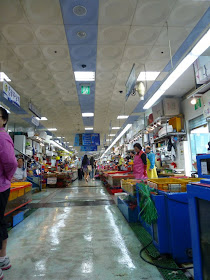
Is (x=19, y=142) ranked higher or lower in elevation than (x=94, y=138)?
lower

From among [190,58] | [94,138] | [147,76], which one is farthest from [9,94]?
[94,138]

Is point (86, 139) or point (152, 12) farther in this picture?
point (86, 139)

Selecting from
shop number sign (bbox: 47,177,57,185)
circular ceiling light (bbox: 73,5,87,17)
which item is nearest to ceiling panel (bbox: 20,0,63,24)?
circular ceiling light (bbox: 73,5,87,17)

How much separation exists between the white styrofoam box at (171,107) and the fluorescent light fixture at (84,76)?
334cm

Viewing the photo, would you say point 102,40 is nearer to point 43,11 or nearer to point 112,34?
point 112,34

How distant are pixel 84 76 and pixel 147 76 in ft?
7.37

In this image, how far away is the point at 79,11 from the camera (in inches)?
154

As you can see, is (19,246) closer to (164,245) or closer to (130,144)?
(164,245)

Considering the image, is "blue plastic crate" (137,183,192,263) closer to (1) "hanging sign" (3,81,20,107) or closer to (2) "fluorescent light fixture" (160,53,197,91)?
(2) "fluorescent light fixture" (160,53,197,91)

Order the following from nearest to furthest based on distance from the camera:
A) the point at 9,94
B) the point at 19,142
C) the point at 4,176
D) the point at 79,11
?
the point at 4,176 < the point at 79,11 < the point at 9,94 < the point at 19,142

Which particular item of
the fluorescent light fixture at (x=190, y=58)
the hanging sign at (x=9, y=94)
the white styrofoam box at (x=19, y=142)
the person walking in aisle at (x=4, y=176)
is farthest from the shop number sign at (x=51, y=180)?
the person walking in aisle at (x=4, y=176)

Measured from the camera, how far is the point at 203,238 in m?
1.49

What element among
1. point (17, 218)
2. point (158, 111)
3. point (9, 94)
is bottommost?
point (17, 218)

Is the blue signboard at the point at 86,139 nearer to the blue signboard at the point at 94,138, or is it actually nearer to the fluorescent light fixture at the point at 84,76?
the blue signboard at the point at 94,138
